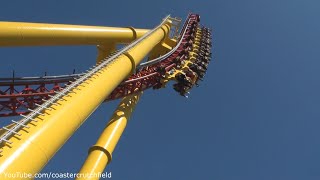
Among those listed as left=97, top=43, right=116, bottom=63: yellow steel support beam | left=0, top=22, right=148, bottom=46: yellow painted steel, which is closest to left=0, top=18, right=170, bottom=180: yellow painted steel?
left=0, top=22, right=148, bottom=46: yellow painted steel

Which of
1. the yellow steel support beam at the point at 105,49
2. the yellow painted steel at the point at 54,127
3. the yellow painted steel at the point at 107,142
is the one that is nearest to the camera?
the yellow painted steel at the point at 54,127

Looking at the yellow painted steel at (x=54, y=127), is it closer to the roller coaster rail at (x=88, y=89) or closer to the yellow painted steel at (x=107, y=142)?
the roller coaster rail at (x=88, y=89)

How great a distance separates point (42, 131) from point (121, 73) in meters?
4.91

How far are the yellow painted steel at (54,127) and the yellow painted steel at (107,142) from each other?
2.77m

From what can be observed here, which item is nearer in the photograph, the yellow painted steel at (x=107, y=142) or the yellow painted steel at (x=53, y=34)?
Answer: the yellow painted steel at (x=53, y=34)

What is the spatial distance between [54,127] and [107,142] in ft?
21.3

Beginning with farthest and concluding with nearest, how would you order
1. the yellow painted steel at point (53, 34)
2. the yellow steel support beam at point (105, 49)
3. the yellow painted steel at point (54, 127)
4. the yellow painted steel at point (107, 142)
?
the yellow steel support beam at point (105, 49) < the yellow painted steel at point (107, 142) < the yellow painted steel at point (53, 34) < the yellow painted steel at point (54, 127)

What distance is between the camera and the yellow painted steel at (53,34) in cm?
1052

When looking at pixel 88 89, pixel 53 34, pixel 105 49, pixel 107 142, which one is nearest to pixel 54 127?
pixel 88 89

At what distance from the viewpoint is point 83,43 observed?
45.0 ft

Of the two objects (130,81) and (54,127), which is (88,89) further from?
(130,81)

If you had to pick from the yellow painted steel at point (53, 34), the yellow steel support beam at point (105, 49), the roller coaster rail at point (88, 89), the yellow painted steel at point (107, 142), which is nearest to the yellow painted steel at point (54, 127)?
the roller coaster rail at point (88, 89)

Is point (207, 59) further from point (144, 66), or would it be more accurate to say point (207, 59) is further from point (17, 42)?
point (17, 42)

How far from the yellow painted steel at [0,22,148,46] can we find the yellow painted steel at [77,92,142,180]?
2.72 meters
